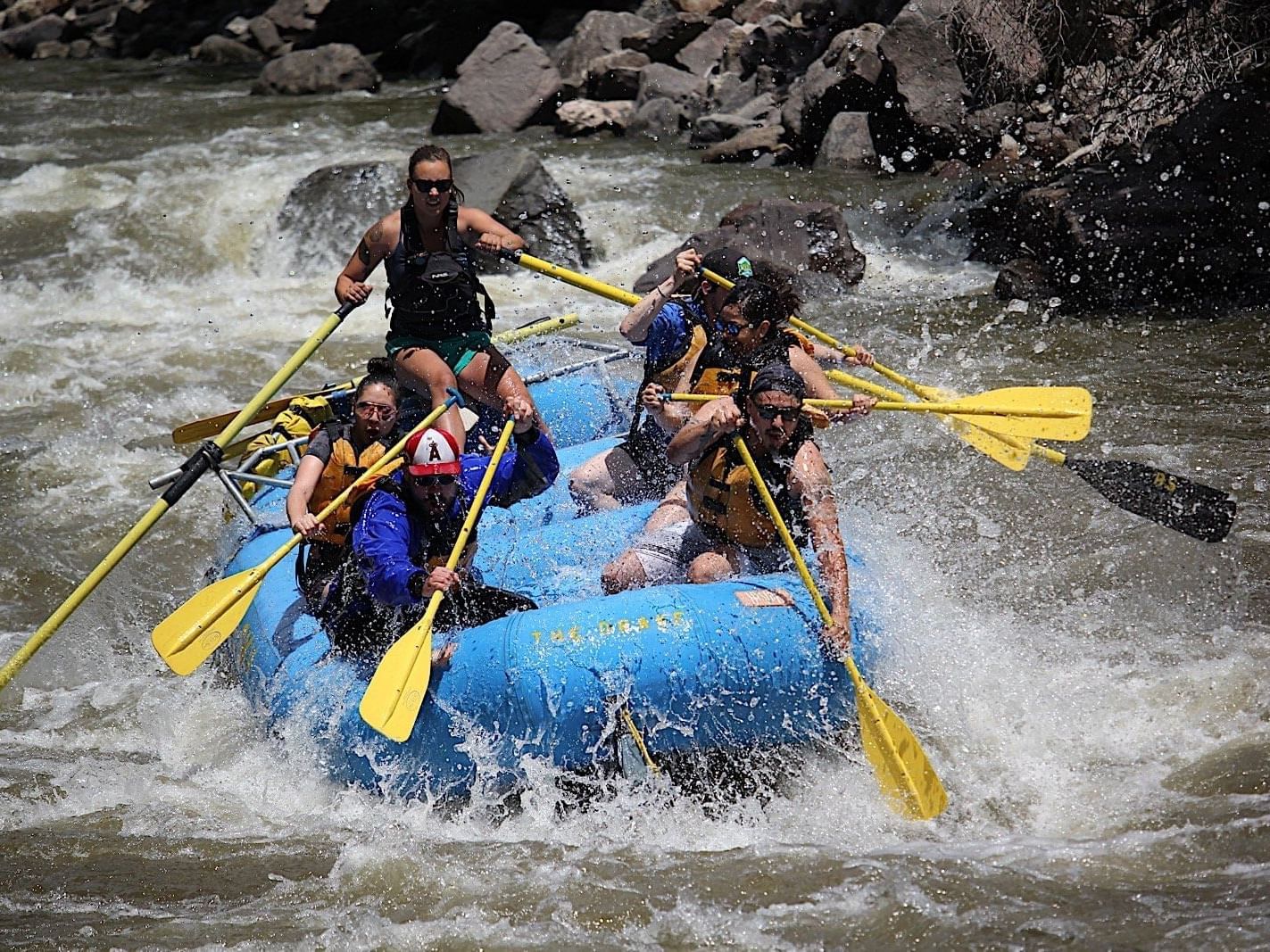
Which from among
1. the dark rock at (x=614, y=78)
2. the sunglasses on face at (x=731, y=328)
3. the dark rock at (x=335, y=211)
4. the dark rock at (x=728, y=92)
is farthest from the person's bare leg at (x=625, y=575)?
the dark rock at (x=614, y=78)

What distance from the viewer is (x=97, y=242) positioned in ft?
40.0

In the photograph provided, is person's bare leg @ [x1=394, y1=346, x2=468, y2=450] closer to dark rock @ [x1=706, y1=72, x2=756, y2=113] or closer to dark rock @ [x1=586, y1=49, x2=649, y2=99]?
dark rock @ [x1=706, y1=72, x2=756, y2=113]

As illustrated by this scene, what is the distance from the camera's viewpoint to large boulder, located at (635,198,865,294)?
33.3 ft

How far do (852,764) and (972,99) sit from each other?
9109 millimetres

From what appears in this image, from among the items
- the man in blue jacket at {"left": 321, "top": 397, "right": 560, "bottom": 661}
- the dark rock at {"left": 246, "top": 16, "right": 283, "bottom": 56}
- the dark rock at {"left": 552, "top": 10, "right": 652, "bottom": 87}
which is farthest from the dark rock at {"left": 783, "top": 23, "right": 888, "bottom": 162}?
the dark rock at {"left": 246, "top": 16, "right": 283, "bottom": 56}

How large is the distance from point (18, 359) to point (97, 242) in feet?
7.63

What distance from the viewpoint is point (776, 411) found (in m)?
4.43

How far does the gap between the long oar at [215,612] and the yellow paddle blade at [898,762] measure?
5.66 ft

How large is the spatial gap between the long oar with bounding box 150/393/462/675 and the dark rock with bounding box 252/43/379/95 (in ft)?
47.9

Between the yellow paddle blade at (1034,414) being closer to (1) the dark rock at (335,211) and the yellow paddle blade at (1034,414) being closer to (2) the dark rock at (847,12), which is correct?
(1) the dark rock at (335,211)

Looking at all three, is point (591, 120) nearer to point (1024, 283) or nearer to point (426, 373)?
point (1024, 283)

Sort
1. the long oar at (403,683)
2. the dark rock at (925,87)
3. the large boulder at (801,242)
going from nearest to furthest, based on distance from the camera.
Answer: the long oar at (403,683), the large boulder at (801,242), the dark rock at (925,87)

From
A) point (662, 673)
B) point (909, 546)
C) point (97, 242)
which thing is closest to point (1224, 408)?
point (909, 546)

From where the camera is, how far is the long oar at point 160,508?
16.0 feet
